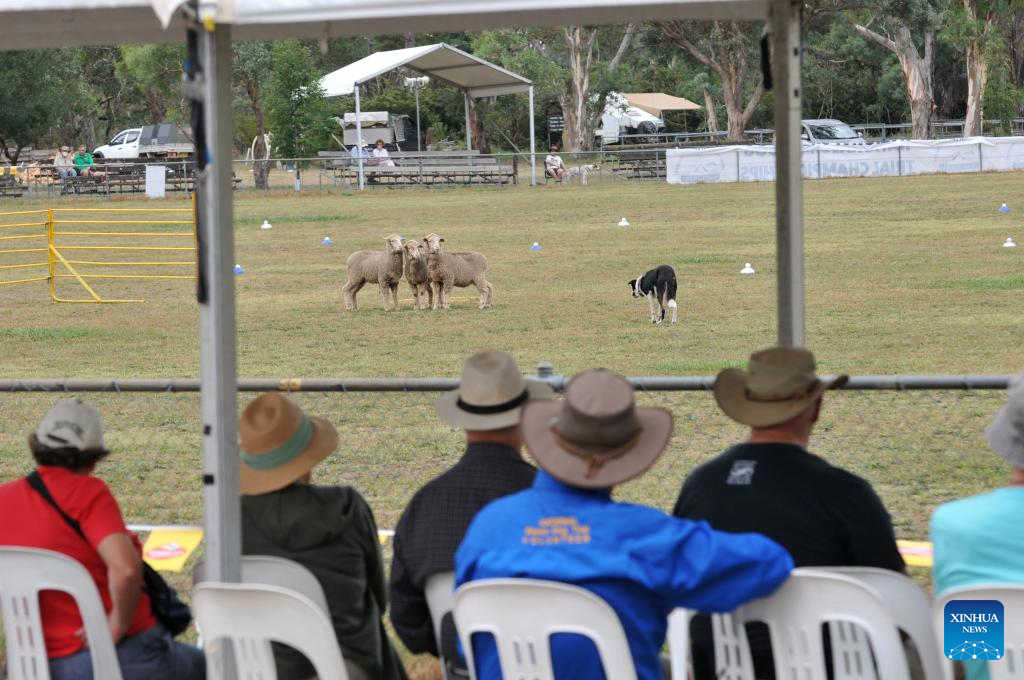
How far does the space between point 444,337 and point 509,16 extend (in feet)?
34.6

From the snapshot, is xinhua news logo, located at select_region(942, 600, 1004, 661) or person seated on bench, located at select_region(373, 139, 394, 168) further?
person seated on bench, located at select_region(373, 139, 394, 168)

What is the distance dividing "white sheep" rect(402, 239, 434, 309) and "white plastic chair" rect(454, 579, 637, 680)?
15.0 m

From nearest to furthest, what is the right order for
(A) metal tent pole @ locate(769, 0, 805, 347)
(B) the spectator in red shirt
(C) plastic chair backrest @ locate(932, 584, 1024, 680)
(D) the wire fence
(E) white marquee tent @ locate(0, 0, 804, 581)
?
1. (C) plastic chair backrest @ locate(932, 584, 1024, 680)
2. (E) white marquee tent @ locate(0, 0, 804, 581)
3. (B) the spectator in red shirt
4. (A) metal tent pole @ locate(769, 0, 805, 347)
5. (D) the wire fence

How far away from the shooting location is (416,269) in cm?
1808

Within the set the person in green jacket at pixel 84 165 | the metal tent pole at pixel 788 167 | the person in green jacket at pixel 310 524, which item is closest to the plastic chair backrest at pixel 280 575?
the person in green jacket at pixel 310 524

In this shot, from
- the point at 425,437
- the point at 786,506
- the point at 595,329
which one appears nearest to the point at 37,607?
the point at 786,506

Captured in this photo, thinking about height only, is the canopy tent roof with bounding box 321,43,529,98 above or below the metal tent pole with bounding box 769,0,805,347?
above

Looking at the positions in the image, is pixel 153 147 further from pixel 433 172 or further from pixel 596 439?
pixel 596 439

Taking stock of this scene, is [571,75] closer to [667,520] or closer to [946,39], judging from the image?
[946,39]

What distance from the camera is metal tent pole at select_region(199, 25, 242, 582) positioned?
11.4 ft

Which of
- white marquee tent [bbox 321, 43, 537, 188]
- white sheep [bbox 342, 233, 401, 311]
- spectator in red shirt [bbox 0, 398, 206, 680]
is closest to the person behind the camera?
spectator in red shirt [bbox 0, 398, 206, 680]

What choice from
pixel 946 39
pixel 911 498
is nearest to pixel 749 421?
pixel 911 498

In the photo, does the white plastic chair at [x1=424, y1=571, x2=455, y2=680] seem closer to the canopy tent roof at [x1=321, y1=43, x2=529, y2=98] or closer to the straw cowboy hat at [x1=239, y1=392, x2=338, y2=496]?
the straw cowboy hat at [x1=239, y1=392, x2=338, y2=496]

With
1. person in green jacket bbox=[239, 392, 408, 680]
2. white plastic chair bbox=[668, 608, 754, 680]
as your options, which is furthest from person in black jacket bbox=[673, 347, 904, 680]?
person in green jacket bbox=[239, 392, 408, 680]
